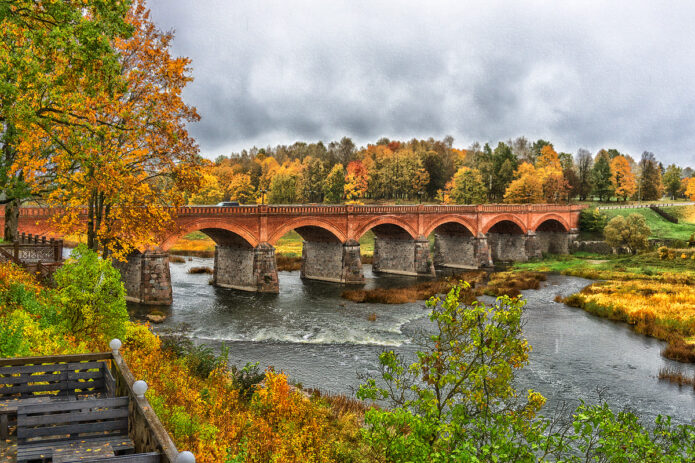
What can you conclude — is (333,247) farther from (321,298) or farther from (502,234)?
(502,234)

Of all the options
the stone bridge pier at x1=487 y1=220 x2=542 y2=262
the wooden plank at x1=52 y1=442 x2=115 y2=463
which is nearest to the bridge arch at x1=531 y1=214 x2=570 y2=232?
the stone bridge pier at x1=487 y1=220 x2=542 y2=262

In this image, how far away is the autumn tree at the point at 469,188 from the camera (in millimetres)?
82062

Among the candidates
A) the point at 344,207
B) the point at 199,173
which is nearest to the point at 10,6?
the point at 199,173

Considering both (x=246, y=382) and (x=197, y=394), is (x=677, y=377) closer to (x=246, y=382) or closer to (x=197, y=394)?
(x=246, y=382)

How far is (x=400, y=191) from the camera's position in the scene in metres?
100

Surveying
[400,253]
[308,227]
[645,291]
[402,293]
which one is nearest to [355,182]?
[400,253]

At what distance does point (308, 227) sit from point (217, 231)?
30.0ft

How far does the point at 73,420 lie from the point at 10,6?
10.0 m

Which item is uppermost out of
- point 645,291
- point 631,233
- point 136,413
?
point 631,233

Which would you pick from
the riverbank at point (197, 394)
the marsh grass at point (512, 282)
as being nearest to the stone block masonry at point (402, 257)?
the marsh grass at point (512, 282)

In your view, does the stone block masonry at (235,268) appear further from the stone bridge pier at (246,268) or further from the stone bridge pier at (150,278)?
the stone bridge pier at (150,278)

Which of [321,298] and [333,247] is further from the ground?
[333,247]

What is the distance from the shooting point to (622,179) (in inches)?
3777

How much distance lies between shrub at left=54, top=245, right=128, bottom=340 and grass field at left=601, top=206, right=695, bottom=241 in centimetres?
6814
